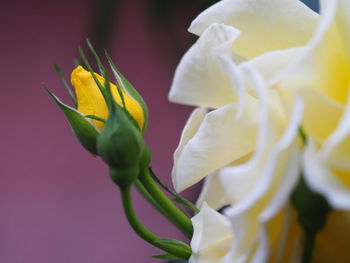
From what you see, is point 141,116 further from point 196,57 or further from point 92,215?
point 92,215

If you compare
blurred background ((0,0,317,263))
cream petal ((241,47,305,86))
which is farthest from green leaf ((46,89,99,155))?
blurred background ((0,0,317,263))

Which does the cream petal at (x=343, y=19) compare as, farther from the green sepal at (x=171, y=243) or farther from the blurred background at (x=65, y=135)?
the blurred background at (x=65, y=135)

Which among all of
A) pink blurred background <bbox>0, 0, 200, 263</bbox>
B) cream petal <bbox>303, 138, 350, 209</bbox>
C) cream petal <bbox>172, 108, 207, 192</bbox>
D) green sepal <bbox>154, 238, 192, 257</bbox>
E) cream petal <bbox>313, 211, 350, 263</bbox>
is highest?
cream petal <bbox>303, 138, 350, 209</bbox>

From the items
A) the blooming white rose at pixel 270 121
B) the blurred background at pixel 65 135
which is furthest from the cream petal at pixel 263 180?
the blurred background at pixel 65 135

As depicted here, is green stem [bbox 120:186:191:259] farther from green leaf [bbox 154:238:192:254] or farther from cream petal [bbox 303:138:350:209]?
cream petal [bbox 303:138:350:209]

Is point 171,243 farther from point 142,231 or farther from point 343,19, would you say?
point 343,19
